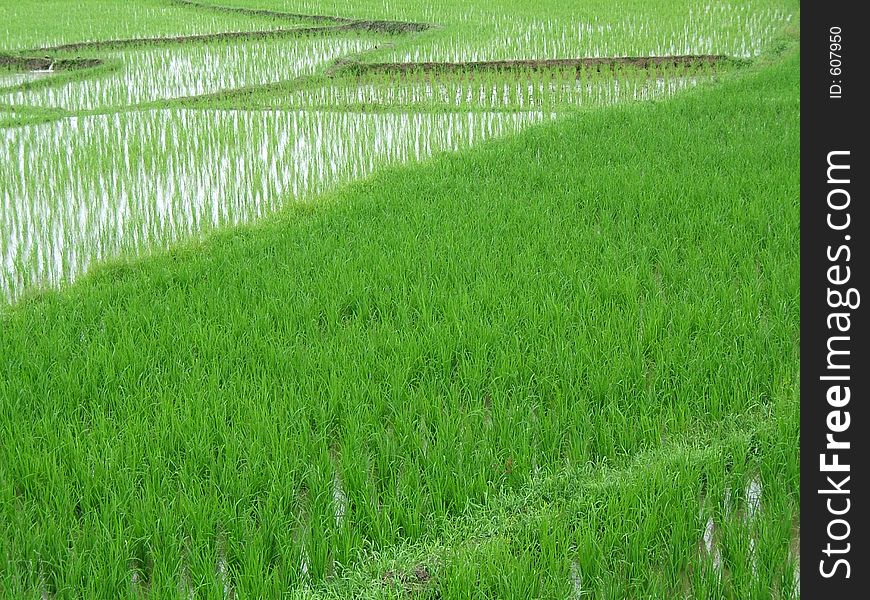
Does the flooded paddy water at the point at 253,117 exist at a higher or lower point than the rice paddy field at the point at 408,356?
higher

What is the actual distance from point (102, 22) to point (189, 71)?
230 inches

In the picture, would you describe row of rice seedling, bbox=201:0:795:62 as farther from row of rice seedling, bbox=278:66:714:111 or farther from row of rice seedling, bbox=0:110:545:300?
row of rice seedling, bbox=0:110:545:300

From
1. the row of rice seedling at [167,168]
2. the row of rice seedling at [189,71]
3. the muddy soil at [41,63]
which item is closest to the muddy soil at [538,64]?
the row of rice seedling at [189,71]

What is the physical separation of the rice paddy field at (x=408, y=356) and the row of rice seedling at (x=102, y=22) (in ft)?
23.4

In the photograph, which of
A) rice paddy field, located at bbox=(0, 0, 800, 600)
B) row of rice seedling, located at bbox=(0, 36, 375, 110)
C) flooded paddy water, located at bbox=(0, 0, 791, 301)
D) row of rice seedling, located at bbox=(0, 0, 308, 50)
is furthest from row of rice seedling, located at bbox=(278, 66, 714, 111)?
row of rice seedling, located at bbox=(0, 0, 308, 50)

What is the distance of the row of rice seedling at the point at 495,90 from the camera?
881cm

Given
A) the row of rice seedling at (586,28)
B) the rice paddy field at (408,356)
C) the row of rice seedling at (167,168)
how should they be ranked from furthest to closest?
1. the row of rice seedling at (586,28)
2. the row of rice seedling at (167,168)
3. the rice paddy field at (408,356)

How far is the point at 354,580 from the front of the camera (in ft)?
7.43

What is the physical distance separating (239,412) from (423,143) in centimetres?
481

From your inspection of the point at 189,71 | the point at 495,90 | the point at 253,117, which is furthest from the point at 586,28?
the point at 253,117

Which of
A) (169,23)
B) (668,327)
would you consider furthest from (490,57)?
(668,327)

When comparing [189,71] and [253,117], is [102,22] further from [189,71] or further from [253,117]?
[253,117]

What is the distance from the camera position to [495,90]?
9.55 meters

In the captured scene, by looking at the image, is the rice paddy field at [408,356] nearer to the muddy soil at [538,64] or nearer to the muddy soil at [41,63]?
the muddy soil at [538,64]
